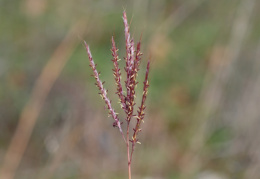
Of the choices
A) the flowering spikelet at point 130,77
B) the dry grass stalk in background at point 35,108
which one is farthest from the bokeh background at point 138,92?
the flowering spikelet at point 130,77

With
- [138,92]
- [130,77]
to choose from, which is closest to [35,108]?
[138,92]

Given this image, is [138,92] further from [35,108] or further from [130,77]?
[130,77]

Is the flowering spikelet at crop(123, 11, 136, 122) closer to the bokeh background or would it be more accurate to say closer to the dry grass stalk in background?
the bokeh background

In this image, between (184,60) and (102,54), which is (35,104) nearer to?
(102,54)

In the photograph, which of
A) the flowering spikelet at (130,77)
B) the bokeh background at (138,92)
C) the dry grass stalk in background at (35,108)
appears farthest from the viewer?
the bokeh background at (138,92)

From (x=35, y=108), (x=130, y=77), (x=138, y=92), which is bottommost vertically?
(x=130, y=77)

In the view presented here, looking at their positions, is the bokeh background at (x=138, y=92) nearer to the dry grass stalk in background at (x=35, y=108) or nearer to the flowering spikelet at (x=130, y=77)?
the dry grass stalk in background at (x=35, y=108)

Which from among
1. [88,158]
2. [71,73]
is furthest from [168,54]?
[88,158]

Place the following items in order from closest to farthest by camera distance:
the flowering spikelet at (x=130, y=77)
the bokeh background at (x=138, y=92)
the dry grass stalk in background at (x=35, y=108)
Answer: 1. the flowering spikelet at (x=130, y=77)
2. the dry grass stalk in background at (x=35, y=108)
3. the bokeh background at (x=138, y=92)

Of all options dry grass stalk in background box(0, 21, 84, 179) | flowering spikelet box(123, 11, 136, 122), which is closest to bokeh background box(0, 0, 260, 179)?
dry grass stalk in background box(0, 21, 84, 179)
